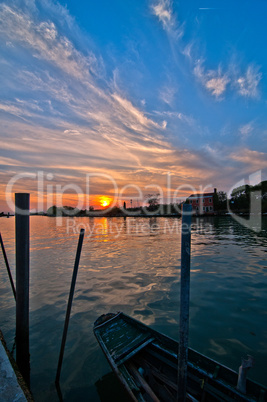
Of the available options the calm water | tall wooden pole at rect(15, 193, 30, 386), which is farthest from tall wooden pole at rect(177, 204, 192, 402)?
tall wooden pole at rect(15, 193, 30, 386)

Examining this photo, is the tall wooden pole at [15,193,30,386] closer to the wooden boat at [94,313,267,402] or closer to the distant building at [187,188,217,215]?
the wooden boat at [94,313,267,402]

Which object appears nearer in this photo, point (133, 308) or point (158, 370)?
point (158, 370)

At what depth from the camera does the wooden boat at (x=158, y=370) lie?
10.2ft

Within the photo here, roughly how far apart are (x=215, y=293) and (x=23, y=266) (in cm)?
698

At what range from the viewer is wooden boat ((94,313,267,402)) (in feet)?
10.2

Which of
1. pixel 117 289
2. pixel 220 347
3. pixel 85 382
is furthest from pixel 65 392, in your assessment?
pixel 117 289

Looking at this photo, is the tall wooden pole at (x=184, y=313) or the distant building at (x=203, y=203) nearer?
the tall wooden pole at (x=184, y=313)

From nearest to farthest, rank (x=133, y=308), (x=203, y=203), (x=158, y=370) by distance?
(x=158, y=370)
(x=133, y=308)
(x=203, y=203)

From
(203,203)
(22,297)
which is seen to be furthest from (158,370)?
(203,203)

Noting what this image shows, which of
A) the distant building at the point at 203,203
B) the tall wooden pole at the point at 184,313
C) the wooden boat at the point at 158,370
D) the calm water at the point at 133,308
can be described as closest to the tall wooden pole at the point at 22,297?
the calm water at the point at 133,308

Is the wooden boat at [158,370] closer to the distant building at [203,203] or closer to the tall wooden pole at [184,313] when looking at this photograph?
the tall wooden pole at [184,313]

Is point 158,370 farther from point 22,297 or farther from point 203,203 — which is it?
point 203,203

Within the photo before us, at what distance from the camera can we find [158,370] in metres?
3.78

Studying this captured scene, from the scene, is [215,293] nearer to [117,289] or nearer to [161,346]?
[117,289]
